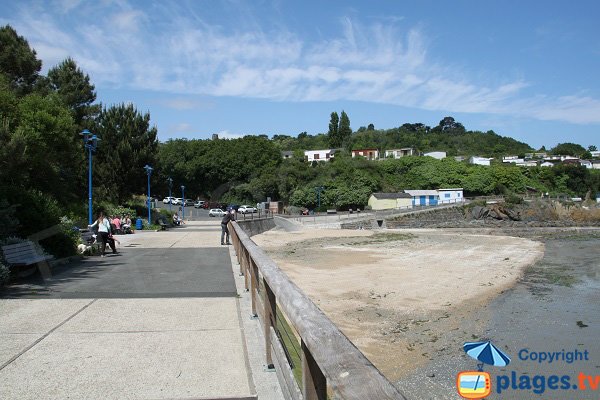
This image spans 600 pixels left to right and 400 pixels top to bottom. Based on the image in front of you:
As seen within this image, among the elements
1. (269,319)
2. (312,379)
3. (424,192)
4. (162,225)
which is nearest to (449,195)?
(424,192)

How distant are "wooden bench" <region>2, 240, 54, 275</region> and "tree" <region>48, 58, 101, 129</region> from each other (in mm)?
34770

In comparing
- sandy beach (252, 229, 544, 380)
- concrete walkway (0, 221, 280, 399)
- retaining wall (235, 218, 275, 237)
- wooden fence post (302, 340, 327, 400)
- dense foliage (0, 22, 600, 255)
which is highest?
dense foliage (0, 22, 600, 255)

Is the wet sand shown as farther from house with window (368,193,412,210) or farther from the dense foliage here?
house with window (368,193,412,210)

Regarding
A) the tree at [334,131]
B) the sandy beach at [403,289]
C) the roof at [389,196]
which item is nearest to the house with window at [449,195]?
the roof at [389,196]

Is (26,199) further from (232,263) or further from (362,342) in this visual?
(362,342)

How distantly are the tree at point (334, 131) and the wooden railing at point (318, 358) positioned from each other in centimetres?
14310

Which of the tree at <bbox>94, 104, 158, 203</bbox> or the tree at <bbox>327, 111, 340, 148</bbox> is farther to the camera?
the tree at <bbox>327, 111, 340, 148</bbox>

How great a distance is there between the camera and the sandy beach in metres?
10.5

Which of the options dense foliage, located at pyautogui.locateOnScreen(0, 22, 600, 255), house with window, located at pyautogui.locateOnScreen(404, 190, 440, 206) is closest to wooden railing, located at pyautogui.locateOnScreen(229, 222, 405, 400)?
dense foliage, located at pyautogui.locateOnScreen(0, 22, 600, 255)

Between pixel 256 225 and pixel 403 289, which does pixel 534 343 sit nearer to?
pixel 403 289

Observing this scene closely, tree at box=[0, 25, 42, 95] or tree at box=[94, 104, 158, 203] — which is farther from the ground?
tree at box=[0, 25, 42, 95]

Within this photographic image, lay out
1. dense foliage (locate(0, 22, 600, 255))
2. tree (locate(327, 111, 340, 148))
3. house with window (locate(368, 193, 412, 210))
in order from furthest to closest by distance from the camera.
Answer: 1. tree (locate(327, 111, 340, 148))
2. house with window (locate(368, 193, 412, 210))
3. dense foliage (locate(0, 22, 600, 255))

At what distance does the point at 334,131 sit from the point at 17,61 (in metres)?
118

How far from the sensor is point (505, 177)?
4188 inches
